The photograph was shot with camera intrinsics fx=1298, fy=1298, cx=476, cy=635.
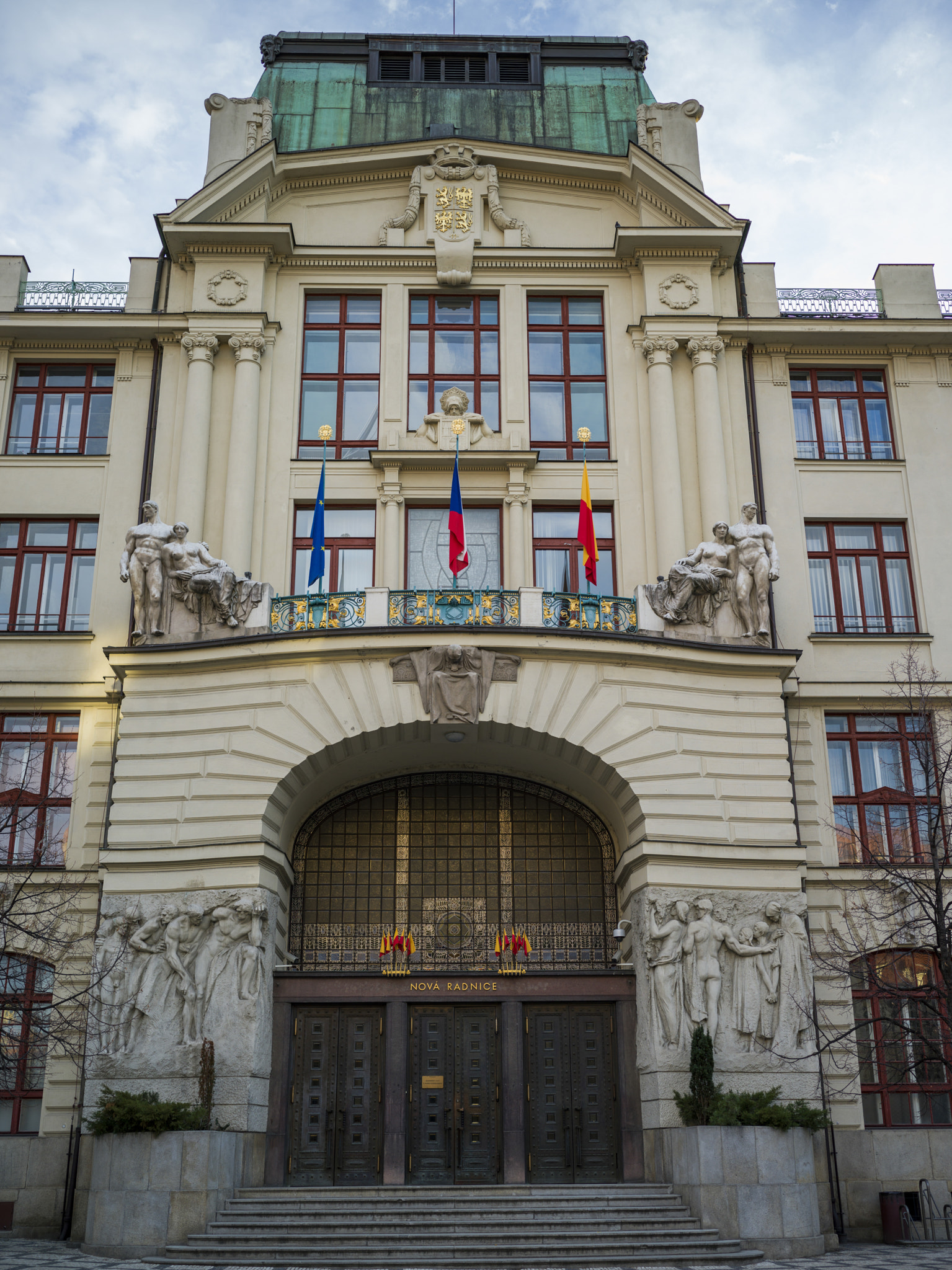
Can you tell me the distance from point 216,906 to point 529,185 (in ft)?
56.8

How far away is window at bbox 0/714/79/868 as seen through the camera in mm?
23812

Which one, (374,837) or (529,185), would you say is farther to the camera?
(529,185)

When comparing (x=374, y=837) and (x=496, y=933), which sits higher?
(x=374, y=837)

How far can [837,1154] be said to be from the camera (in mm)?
22125

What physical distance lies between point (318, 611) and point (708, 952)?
8.86 meters

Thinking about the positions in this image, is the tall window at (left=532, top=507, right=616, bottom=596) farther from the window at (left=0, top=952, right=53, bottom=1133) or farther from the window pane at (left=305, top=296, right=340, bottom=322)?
the window at (left=0, top=952, right=53, bottom=1133)

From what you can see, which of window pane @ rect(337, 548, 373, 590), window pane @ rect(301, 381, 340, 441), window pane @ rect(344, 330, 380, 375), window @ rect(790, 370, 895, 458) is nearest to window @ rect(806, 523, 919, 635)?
window @ rect(790, 370, 895, 458)

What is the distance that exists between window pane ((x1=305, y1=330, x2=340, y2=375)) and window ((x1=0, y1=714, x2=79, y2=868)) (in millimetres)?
8861

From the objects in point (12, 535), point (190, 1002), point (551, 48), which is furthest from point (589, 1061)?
point (551, 48)

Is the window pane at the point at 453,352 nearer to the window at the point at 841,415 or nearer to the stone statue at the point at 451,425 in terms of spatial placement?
the stone statue at the point at 451,425

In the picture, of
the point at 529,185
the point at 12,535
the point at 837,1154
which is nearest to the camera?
the point at 837,1154

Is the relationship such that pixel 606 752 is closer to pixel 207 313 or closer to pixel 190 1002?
pixel 190 1002

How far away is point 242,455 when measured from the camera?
2584 cm

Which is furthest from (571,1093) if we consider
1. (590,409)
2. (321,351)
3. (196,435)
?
(321,351)
